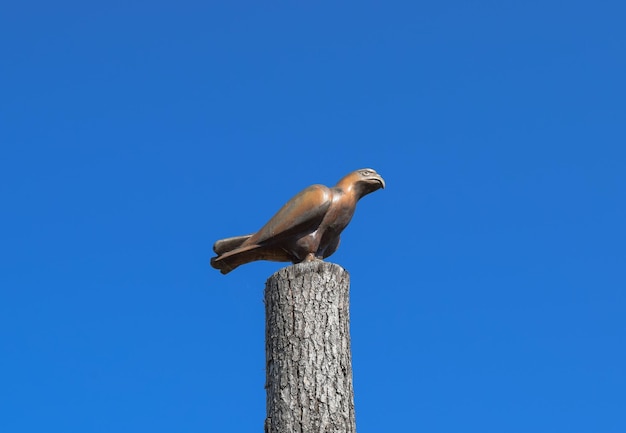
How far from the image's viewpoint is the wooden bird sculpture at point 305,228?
4.82 metres

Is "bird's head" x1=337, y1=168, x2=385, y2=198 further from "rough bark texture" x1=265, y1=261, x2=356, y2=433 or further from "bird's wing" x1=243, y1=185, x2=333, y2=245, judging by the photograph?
"rough bark texture" x1=265, y1=261, x2=356, y2=433

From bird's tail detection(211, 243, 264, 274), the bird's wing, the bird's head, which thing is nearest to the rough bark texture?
the bird's wing

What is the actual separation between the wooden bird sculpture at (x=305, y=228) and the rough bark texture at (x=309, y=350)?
0.36 metres

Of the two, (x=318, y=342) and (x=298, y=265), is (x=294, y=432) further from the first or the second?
(x=298, y=265)

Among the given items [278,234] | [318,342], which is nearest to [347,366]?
[318,342]

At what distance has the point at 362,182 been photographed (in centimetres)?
504

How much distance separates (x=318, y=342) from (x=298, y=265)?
43 centimetres

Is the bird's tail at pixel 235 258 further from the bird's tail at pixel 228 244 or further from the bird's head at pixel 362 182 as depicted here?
the bird's head at pixel 362 182

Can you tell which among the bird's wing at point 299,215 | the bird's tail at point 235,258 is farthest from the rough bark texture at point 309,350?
the bird's tail at point 235,258

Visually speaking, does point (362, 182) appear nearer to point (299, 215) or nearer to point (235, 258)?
point (299, 215)

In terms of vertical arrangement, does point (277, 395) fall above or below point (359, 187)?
below

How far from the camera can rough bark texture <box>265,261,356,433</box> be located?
411cm

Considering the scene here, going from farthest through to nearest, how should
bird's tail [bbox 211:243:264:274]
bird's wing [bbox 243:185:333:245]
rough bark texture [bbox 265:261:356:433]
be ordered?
1. bird's tail [bbox 211:243:264:274]
2. bird's wing [bbox 243:185:333:245]
3. rough bark texture [bbox 265:261:356:433]

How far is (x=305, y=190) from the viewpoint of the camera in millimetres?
4891
